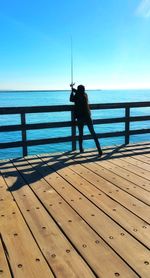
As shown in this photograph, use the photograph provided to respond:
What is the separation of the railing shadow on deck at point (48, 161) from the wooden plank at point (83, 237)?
0.55 m

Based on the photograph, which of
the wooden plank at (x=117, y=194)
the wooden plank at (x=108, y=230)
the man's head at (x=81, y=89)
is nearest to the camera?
the wooden plank at (x=108, y=230)

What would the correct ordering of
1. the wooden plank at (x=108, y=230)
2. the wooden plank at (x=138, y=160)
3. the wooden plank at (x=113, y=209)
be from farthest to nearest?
the wooden plank at (x=138, y=160)
the wooden plank at (x=113, y=209)
the wooden plank at (x=108, y=230)

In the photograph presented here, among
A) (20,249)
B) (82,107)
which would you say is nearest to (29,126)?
(82,107)

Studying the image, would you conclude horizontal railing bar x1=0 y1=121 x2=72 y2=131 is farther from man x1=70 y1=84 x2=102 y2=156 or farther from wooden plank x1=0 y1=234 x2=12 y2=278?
wooden plank x1=0 y1=234 x2=12 y2=278

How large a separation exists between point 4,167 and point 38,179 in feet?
3.95

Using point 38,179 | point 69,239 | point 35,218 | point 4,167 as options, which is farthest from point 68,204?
point 4,167

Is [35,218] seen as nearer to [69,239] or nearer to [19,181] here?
[69,239]

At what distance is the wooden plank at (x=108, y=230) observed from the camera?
2900mm

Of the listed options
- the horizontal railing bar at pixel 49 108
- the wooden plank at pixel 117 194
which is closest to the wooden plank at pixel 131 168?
the wooden plank at pixel 117 194

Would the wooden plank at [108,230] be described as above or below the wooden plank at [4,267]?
above

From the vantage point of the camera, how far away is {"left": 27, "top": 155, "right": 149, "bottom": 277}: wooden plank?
2.90 m

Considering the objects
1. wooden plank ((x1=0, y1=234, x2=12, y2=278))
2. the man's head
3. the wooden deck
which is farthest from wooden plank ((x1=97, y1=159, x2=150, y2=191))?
wooden plank ((x1=0, y1=234, x2=12, y2=278))

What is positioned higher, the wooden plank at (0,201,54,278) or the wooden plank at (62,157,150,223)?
the wooden plank at (62,157,150,223)

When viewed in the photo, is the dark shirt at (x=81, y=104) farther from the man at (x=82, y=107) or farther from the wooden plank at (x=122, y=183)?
the wooden plank at (x=122, y=183)
